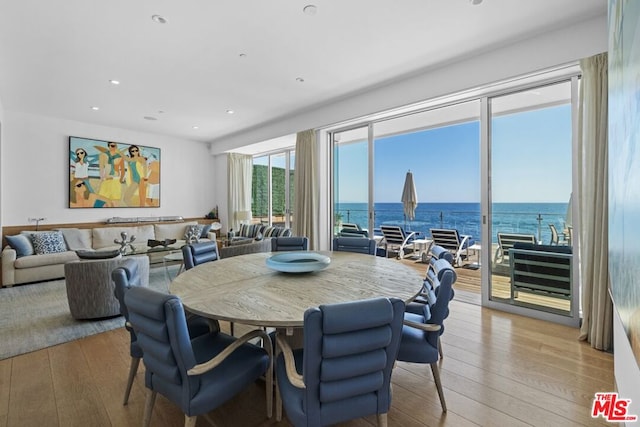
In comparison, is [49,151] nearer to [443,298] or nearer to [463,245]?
[443,298]

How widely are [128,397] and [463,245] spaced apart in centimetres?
572

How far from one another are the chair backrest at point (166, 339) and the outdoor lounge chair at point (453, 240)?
5317mm

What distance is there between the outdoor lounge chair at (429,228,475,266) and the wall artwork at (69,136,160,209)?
20.7 ft

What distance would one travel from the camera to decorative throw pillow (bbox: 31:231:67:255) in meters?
4.85

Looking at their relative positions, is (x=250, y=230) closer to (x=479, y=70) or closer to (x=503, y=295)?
(x=503, y=295)

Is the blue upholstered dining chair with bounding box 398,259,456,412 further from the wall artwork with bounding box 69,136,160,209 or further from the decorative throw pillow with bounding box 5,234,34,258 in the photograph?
the wall artwork with bounding box 69,136,160,209

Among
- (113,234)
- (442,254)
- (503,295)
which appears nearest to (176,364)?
(442,254)

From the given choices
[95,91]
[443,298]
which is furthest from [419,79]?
[95,91]

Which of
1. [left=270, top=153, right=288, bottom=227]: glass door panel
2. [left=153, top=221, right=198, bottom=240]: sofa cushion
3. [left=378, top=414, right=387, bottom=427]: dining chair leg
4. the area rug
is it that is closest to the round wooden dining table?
[left=378, top=414, right=387, bottom=427]: dining chair leg

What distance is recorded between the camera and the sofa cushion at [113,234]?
5.74m

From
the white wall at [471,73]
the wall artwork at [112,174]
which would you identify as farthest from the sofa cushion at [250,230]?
the wall artwork at [112,174]

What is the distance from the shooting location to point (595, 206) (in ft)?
8.61

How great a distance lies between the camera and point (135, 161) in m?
6.46

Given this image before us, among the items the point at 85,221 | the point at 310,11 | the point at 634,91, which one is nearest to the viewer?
the point at 634,91
